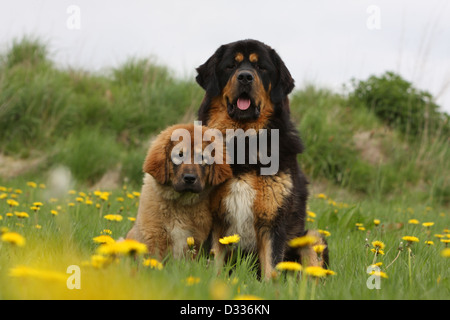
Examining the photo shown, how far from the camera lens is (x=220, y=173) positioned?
3.38 metres

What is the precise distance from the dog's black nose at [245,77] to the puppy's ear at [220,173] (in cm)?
62

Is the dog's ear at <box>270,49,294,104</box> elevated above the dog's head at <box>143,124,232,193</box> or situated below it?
above

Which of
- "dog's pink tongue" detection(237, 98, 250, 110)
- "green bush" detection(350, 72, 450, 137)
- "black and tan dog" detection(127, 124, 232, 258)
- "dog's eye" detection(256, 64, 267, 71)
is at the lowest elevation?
"black and tan dog" detection(127, 124, 232, 258)

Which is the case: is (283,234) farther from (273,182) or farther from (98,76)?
(98,76)

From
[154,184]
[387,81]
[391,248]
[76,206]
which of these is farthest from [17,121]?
[387,81]

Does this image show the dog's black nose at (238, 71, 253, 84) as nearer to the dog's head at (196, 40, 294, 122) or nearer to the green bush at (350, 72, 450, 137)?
the dog's head at (196, 40, 294, 122)

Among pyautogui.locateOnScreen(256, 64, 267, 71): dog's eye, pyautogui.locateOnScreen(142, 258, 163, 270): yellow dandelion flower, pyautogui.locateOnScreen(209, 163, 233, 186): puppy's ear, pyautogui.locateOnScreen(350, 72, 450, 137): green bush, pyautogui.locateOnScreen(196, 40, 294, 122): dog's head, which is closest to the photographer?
pyautogui.locateOnScreen(142, 258, 163, 270): yellow dandelion flower

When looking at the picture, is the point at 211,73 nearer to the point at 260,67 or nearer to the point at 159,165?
the point at 260,67

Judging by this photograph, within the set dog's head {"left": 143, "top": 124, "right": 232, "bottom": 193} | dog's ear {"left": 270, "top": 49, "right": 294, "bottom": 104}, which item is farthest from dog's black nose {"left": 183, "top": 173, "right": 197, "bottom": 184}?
dog's ear {"left": 270, "top": 49, "right": 294, "bottom": 104}

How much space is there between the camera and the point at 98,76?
1041cm

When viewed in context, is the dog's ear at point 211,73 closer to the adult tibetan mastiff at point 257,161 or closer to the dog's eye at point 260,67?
the adult tibetan mastiff at point 257,161

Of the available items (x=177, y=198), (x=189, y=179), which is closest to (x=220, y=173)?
(x=189, y=179)

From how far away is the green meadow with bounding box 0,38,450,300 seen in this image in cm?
342
